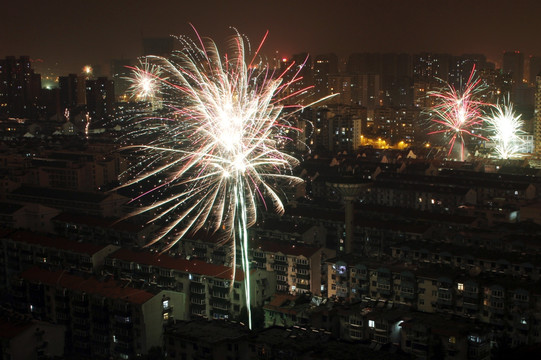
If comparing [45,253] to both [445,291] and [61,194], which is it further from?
[445,291]

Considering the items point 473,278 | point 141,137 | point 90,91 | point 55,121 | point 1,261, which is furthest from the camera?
point 90,91

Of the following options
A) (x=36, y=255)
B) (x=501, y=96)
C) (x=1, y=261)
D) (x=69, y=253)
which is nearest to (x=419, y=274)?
(x=69, y=253)

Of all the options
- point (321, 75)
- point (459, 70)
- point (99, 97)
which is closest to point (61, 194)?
point (99, 97)

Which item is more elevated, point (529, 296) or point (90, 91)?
point (90, 91)

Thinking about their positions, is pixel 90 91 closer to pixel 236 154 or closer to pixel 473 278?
pixel 236 154

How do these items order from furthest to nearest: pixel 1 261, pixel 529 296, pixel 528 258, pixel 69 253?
pixel 1 261 < pixel 69 253 < pixel 528 258 < pixel 529 296

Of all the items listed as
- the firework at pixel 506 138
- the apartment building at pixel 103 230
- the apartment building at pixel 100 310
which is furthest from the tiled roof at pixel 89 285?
the firework at pixel 506 138

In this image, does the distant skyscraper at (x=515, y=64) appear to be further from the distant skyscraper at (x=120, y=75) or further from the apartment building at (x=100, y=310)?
the apartment building at (x=100, y=310)
